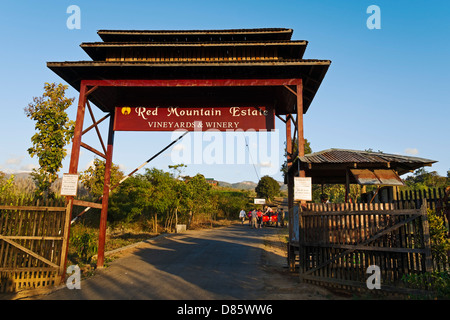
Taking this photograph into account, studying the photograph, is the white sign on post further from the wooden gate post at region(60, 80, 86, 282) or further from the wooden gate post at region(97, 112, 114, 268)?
the wooden gate post at region(97, 112, 114, 268)

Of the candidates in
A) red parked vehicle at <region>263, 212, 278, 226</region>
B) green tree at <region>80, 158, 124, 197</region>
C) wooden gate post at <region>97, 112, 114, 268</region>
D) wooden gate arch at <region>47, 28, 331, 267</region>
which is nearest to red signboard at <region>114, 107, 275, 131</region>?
wooden gate arch at <region>47, 28, 331, 267</region>

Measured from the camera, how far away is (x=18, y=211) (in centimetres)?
804

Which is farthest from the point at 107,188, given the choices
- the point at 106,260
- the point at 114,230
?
the point at 114,230

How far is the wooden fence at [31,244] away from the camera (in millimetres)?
7711

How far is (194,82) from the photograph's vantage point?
9.63m

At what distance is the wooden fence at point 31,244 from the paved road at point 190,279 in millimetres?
1004

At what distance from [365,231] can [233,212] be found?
113ft

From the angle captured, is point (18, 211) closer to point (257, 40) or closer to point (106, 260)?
point (106, 260)

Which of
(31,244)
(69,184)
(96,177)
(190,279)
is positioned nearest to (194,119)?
(69,184)

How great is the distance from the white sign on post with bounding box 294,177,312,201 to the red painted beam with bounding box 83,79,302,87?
3.06 metres

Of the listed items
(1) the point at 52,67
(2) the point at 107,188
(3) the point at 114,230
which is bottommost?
(3) the point at 114,230

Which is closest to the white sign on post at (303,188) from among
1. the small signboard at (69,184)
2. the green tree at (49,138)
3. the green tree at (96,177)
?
the small signboard at (69,184)

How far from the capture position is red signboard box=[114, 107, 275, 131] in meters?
10.2

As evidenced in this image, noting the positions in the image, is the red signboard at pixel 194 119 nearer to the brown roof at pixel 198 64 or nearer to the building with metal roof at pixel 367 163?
the brown roof at pixel 198 64
